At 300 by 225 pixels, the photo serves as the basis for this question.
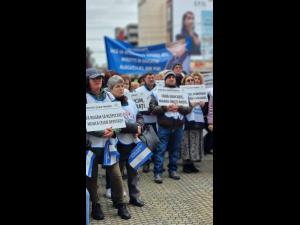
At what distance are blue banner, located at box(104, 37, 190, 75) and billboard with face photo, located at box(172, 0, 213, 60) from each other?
1583 inches

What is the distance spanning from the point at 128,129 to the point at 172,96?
2.11 m

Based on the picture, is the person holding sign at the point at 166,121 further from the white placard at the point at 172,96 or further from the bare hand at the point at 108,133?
the bare hand at the point at 108,133

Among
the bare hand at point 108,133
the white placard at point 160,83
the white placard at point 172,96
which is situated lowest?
the bare hand at point 108,133

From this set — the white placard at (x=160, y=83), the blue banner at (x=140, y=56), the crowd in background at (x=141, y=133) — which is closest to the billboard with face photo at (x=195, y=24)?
the blue banner at (x=140, y=56)

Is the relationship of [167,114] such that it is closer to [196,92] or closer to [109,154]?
[196,92]

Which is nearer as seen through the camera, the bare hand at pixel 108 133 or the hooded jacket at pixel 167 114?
the bare hand at pixel 108 133

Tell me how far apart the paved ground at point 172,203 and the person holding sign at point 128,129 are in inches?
12.2

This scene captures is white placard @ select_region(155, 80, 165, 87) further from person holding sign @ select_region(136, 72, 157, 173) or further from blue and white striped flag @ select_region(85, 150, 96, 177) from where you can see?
blue and white striped flag @ select_region(85, 150, 96, 177)

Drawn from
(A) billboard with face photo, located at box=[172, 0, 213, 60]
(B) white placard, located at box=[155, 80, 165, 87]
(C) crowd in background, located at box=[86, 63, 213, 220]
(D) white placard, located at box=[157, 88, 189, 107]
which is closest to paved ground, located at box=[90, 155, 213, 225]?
(C) crowd in background, located at box=[86, 63, 213, 220]

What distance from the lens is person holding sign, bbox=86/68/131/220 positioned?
6.26 metres

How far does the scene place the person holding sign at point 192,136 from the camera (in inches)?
370
